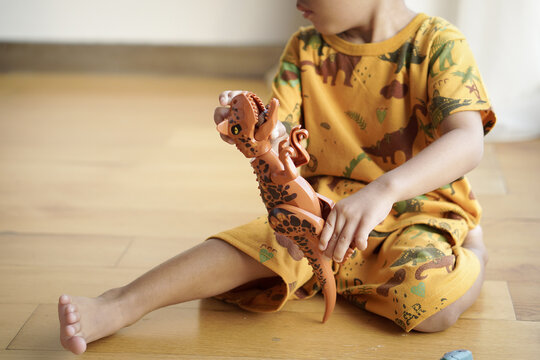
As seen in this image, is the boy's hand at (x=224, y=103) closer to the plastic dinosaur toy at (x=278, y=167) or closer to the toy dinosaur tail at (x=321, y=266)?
the plastic dinosaur toy at (x=278, y=167)

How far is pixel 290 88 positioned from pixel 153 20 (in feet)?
4.25

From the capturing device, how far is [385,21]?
3.15 feet

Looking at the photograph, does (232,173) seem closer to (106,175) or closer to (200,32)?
(106,175)

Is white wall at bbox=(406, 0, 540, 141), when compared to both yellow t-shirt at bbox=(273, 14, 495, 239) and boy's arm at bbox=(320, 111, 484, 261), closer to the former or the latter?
yellow t-shirt at bbox=(273, 14, 495, 239)

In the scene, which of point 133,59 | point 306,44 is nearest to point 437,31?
point 306,44

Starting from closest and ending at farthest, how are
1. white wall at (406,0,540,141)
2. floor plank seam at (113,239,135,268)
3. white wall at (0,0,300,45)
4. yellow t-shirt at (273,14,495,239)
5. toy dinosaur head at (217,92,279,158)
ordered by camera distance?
1. toy dinosaur head at (217,92,279,158)
2. yellow t-shirt at (273,14,495,239)
3. floor plank seam at (113,239,135,268)
4. white wall at (406,0,540,141)
5. white wall at (0,0,300,45)

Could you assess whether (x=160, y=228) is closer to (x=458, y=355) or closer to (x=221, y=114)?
(x=221, y=114)

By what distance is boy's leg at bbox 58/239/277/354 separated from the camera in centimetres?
80

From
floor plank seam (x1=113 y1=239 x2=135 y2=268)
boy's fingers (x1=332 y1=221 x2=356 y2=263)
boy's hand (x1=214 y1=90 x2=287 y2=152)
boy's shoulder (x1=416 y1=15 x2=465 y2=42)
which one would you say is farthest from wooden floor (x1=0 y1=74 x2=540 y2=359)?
boy's shoulder (x1=416 y1=15 x2=465 y2=42)

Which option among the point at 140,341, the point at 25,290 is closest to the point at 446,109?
the point at 140,341

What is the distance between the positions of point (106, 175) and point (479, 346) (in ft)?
2.84

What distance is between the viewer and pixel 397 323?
0.85 m

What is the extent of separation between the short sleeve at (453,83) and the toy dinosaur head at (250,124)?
10.8 inches

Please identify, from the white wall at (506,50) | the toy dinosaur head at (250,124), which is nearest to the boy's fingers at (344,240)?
the toy dinosaur head at (250,124)
